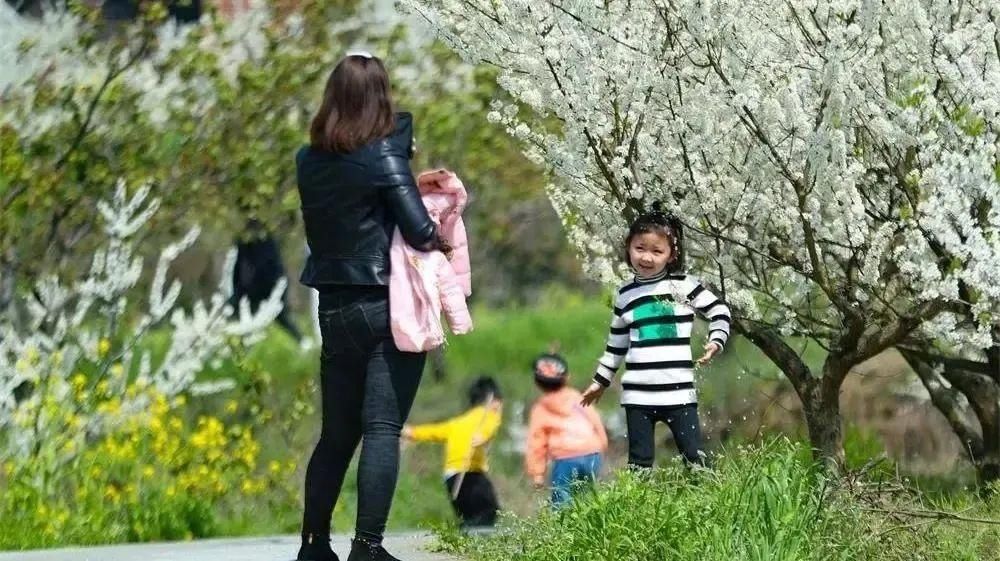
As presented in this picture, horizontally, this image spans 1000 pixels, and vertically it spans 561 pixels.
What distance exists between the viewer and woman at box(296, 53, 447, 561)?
19.8 ft

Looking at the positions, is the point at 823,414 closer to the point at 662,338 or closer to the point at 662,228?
the point at 662,338

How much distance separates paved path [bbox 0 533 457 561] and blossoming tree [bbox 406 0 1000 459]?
1.41m

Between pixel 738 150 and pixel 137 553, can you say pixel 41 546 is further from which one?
pixel 738 150

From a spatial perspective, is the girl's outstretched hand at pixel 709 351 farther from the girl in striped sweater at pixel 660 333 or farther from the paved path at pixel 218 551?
the paved path at pixel 218 551

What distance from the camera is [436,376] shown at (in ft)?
47.7

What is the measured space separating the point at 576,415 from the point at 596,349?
679cm

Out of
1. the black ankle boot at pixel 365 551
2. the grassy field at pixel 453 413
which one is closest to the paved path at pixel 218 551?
the grassy field at pixel 453 413

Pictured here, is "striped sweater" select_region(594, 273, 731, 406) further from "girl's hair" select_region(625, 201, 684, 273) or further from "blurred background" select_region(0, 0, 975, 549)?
"blurred background" select_region(0, 0, 975, 549)

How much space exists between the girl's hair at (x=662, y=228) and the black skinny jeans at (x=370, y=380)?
86 cm

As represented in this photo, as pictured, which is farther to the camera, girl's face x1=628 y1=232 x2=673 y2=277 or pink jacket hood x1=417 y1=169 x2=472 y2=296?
girl's face x1=628 y1=232 x2=673 y2=277

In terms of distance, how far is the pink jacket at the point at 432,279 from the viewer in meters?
6.00

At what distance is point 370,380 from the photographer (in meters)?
6.09

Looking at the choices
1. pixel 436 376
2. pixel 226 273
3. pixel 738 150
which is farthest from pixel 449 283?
pixel 436 376

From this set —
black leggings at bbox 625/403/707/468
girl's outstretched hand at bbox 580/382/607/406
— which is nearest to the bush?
girl's outstretched hand at bbox 580/382/607/406
